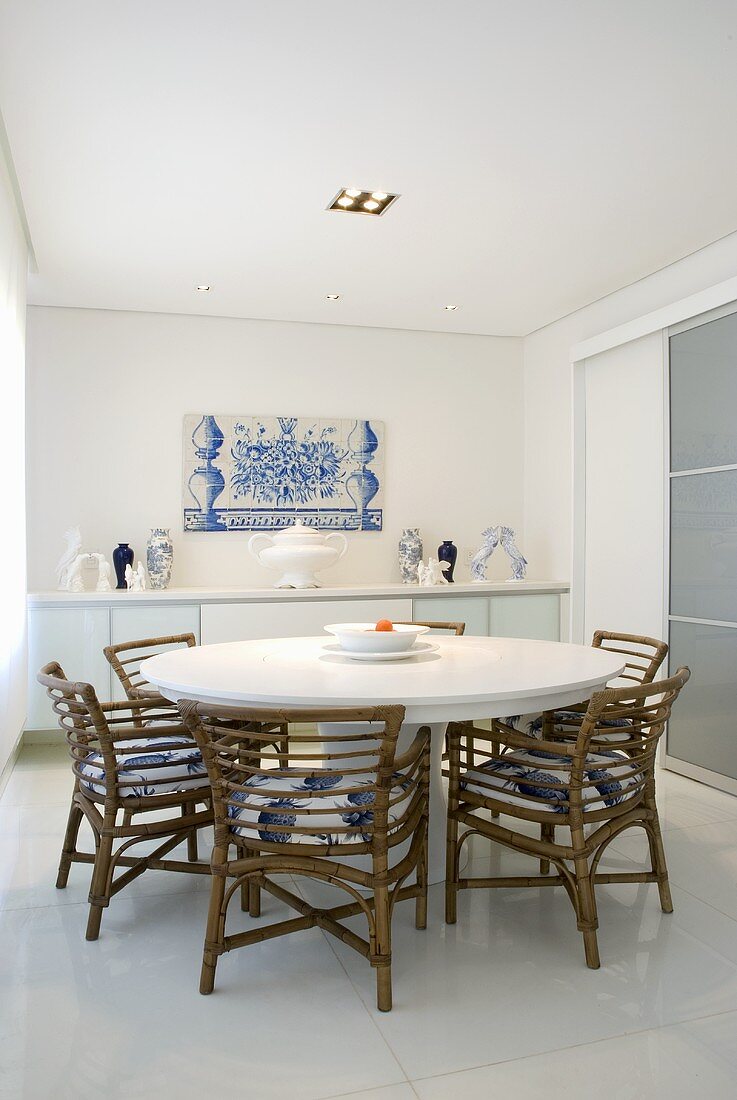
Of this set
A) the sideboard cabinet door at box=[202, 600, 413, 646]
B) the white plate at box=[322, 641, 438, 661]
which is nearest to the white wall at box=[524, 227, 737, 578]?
the sideboard cabinet door at box=[202, 600, 413, 646]

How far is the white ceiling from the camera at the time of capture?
2303mm

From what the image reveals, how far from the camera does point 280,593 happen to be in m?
4.71

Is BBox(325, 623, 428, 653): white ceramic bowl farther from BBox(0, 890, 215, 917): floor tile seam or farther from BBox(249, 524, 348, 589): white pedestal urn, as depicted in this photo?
BBox(249, 524, 348, 589): white pedestal urn

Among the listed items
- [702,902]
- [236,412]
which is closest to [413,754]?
[702,902]

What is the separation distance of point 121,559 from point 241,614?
80 centimetres

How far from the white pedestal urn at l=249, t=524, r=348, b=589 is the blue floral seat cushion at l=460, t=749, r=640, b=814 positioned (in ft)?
8.26

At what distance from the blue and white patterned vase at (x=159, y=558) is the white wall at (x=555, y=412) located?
7.67ft

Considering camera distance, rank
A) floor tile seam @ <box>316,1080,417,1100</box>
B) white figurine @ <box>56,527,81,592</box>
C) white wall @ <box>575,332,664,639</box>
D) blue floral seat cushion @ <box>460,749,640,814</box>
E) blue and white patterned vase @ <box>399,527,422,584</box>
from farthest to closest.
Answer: blue and white patterned vase @ <box>399,527,422,584</box> < white figurine @ <box>56,527,81,592</box> < white wall @ <box>575,332,664,639</box> < blue floral seat cushion @ <box>460,749,640,814</box> < floor tile seam @ <box>316,1080,417,1100</box>

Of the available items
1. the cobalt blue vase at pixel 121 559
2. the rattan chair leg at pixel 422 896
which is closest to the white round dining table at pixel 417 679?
the rattan chair leg at pixel 422 896

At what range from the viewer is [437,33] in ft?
7.62

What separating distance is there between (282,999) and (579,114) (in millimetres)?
2726

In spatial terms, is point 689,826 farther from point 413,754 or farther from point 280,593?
point 280,593

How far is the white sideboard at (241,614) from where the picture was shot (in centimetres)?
445

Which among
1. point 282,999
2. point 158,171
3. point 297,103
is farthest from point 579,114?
point 282,999
